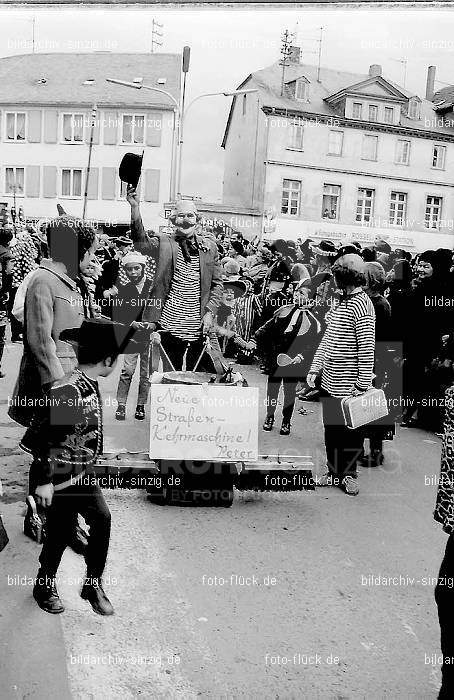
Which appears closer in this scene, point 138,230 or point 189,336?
point 138,230

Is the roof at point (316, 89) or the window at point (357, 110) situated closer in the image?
the roof at point (316, 89)

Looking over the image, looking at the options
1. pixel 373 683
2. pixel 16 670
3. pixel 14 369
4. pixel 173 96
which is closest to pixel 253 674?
pixel 373 683

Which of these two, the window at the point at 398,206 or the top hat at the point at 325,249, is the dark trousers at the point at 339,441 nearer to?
the window at the point at 398,206

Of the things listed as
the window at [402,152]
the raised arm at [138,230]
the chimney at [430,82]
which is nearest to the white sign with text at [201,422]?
the raised arm at [138,230]

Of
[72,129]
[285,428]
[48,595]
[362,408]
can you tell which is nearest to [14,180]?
[72,129]

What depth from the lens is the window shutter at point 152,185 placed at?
10.3ft

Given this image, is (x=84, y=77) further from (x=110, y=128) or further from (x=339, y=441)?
(x=339, y=441)

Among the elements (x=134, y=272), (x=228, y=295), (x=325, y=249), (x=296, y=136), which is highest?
(x=296, y=136)

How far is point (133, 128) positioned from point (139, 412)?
2.97 metres

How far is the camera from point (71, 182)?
3297mm

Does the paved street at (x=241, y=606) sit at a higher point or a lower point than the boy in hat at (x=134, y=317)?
lower

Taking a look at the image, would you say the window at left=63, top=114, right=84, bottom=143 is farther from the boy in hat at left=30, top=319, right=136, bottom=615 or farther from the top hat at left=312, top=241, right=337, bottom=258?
the top hat at left=312, top=241, right=337, bottom=258

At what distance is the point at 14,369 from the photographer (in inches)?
289

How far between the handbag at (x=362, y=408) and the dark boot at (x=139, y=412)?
2035 millimetres
